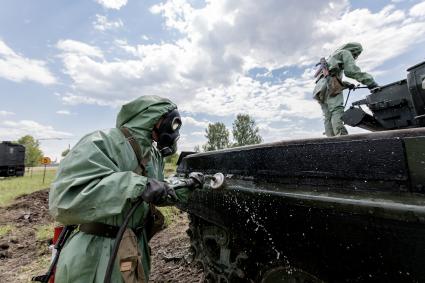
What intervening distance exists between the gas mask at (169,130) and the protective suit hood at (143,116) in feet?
0.21

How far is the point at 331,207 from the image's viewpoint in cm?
146

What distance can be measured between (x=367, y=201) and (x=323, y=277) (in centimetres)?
51

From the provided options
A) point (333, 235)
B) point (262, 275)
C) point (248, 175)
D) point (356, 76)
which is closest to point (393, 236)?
point (333, 235)

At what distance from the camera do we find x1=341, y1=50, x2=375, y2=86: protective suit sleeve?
4444 millimetres

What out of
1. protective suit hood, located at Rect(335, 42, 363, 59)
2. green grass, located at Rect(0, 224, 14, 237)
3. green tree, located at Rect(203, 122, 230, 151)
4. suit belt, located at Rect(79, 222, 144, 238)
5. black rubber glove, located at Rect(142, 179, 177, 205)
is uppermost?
green tree, located at Rect(203, 122, 230, 151)

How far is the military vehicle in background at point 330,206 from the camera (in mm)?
1242

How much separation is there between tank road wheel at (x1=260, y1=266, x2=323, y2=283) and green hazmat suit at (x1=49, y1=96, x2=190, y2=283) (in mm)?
758

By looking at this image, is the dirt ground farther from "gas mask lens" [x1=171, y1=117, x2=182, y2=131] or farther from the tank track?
"gas mask lens" [x1=171, y1=117, x2=182, y2=131]

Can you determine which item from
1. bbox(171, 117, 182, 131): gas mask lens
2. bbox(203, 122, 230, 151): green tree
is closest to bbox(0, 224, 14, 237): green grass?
bbox(171, 117, 182, 131): gas mask lens

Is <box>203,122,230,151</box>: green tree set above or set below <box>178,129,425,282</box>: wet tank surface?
above

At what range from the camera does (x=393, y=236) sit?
4.06 feet

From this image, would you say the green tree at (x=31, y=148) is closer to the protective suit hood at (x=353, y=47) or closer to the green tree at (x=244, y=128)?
the green tree at (x=244, y=128)

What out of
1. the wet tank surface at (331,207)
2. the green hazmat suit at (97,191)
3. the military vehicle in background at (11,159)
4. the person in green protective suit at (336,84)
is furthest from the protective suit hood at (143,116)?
the military vehicle in background at (11,159)

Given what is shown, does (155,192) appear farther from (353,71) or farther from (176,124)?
(353,71)
